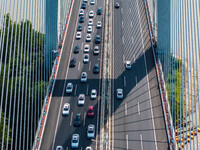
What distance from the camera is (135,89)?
66.1m

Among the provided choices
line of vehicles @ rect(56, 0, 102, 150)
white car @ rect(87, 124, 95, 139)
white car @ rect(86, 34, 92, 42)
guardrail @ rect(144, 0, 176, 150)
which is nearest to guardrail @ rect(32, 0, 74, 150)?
line of vehicles @ rect(56, 0, 102, 150)

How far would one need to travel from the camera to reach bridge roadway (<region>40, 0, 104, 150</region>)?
55.9 meters

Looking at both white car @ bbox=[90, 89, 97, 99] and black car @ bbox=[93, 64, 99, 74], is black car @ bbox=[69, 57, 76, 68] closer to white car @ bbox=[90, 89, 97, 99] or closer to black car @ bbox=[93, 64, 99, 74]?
black car @ bbox=[93, 64, 99, 74]

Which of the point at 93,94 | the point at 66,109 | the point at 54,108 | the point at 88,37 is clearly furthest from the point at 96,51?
the point at 66,109

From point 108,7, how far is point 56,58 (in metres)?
23.2

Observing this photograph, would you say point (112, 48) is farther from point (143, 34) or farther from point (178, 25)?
point (178, 25)

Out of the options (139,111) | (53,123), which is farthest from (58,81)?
(139,111)

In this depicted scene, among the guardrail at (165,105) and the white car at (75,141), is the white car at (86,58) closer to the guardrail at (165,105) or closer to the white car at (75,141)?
the guardrail at (165,105)

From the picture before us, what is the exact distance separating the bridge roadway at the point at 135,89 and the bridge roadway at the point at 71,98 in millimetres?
3414

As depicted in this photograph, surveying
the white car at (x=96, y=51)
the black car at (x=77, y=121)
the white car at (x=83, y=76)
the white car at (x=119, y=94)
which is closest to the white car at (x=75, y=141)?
the black car at (x=77, y=121)

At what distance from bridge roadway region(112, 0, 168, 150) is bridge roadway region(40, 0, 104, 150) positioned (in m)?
3.41

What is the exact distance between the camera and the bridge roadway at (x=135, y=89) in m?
55.8

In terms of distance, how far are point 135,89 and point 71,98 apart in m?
10.7

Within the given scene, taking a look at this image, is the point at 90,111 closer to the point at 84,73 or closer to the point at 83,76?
the point at 83,76
